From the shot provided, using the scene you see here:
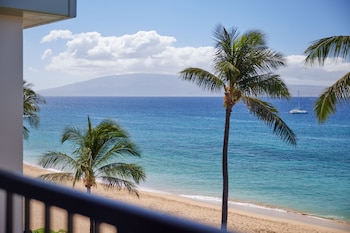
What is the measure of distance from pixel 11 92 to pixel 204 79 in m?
10.3

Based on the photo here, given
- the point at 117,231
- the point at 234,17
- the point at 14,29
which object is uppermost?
the point at 234,17

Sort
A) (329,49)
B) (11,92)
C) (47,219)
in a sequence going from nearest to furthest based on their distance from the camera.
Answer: (47,219) < (11,92) < (329,49)

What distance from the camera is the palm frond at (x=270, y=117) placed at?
13492 millimetres

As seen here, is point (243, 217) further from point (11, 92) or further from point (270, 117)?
point (11, 92)

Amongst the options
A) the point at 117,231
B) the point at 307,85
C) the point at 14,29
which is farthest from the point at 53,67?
the point at 117,231

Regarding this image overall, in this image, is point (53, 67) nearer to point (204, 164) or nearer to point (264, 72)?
point (204, 164)

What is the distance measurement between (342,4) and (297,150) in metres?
29.6

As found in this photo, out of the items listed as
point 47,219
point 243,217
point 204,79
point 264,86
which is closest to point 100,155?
point 204,79

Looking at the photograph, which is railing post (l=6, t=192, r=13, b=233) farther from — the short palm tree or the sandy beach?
the sandy beach

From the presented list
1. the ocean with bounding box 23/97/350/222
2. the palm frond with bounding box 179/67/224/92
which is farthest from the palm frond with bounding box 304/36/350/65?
the ocean with bounding box 23/97/350/222

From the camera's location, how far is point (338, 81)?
384 inches

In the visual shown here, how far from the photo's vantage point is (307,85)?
5338 centimetres

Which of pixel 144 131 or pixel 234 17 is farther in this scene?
pixel 234 17

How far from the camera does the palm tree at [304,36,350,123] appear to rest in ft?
31.5
